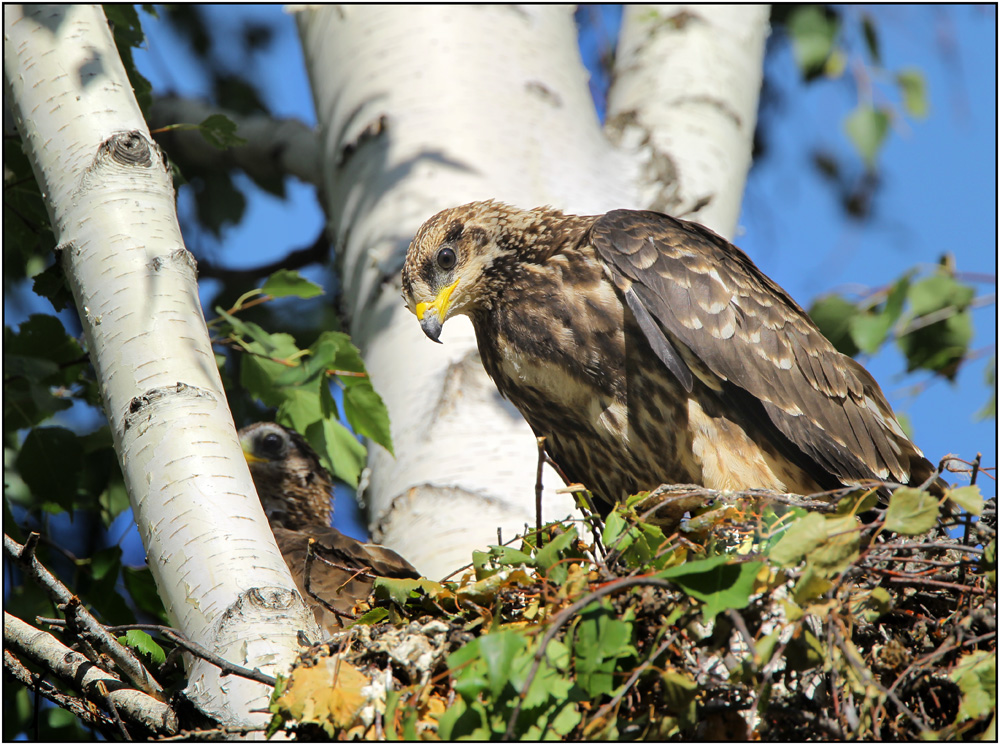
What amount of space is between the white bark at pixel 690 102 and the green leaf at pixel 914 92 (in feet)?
3.04

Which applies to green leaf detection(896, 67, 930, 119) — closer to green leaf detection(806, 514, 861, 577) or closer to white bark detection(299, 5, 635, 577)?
white bark detection(299, 5, 635, 577)

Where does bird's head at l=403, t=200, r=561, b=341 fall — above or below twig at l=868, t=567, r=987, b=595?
above

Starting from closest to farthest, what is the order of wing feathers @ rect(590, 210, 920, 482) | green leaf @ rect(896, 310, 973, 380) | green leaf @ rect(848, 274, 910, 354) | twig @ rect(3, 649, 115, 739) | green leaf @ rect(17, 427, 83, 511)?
twig @ rect(3, 649, 115, 739), wing feathers @ rect(590, 210, 920, 482), green leaf @ rect(17, 427, 83, 511), green leaf @ rect(848, 274, 910, 354), green leaf @ rect(896, 310, 973, 380)

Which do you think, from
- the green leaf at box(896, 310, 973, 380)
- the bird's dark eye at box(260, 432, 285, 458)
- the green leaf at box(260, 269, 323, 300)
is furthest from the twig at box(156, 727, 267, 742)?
the green leaf at box(896, 310, 973, 380)

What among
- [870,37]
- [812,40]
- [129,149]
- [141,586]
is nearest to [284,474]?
[141,586]

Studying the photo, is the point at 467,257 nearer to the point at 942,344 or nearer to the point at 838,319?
the point at 838,319

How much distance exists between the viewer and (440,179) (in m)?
Answer: 4.04

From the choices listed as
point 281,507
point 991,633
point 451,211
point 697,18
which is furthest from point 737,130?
point 991,633

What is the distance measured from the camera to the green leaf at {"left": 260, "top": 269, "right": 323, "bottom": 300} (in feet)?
11.3

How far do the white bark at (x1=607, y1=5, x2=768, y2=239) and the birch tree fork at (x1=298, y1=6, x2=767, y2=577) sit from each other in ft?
0.11

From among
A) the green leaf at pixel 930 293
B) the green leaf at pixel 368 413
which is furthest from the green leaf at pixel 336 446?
the green leaf at pixel 930 293

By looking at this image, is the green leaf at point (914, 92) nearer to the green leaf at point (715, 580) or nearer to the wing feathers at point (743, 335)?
the wing feathers at point (743, 335)

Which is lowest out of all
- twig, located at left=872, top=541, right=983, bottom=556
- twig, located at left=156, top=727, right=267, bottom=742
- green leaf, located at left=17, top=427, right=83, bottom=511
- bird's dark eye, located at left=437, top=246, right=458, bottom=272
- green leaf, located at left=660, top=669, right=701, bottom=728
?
twig, located at left=156, top=727, right=267, bottom=742

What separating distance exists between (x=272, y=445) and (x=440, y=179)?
1.97 meters
